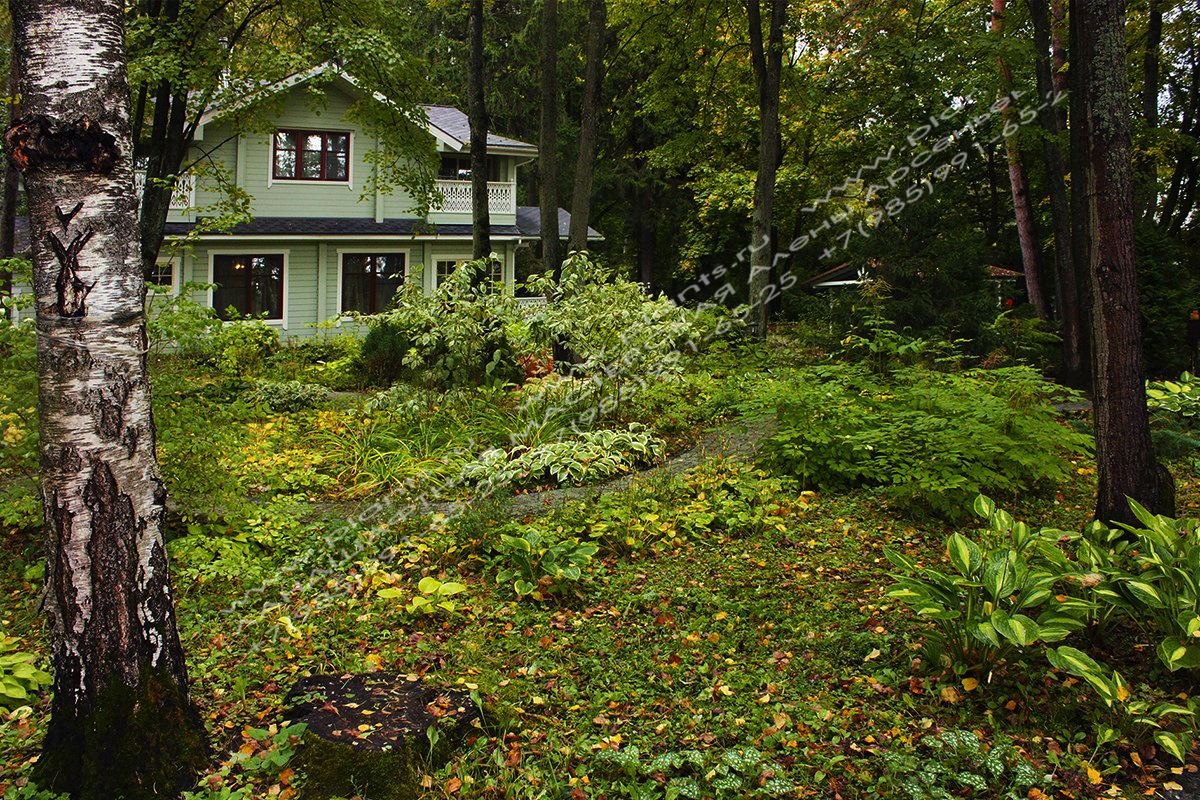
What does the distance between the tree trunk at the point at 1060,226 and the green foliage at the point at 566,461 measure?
7186 millimetres

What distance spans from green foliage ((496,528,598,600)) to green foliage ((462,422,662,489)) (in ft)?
5.43

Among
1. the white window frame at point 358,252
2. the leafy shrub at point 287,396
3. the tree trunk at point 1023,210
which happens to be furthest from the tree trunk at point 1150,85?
the white window frame at point 358,252

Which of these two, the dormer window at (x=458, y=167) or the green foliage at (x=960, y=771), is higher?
the dormer window at (x=458, y=167)

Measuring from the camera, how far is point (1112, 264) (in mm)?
5434

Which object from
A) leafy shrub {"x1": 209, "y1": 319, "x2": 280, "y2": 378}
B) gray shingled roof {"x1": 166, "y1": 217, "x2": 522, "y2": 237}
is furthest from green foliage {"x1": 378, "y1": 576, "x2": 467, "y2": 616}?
gray shingled roof {"x1": 166, "y1": 217, "x2": 522, "y2": 237}

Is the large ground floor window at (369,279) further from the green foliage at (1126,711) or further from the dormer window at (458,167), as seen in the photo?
the green foliage at (1126,711)

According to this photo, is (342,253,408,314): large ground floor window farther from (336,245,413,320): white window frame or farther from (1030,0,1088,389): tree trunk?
(1030,0,1088,389): tree trunk

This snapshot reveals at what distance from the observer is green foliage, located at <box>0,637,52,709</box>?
4.00 meters

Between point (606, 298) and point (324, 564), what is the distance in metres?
4.82

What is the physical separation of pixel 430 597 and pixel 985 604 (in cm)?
309

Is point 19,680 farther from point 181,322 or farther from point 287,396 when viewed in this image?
point 287,396

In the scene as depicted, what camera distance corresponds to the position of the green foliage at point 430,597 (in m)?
5.07

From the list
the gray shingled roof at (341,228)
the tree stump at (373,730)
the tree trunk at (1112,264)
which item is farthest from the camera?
the gray shingled roof at (341,228)

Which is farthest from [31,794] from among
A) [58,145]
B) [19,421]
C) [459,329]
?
[459,329]
